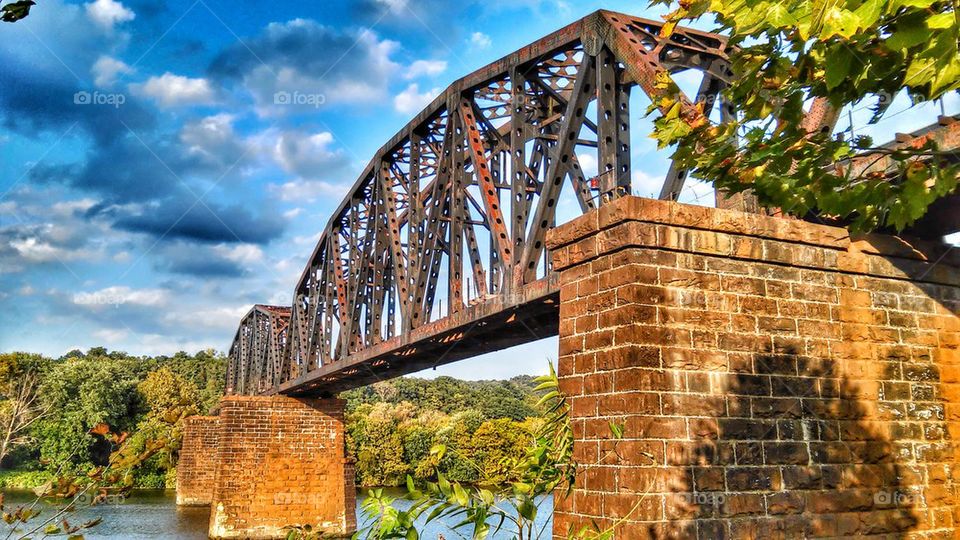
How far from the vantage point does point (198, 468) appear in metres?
55.6

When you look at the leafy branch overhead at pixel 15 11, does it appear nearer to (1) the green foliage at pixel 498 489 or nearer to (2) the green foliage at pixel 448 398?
(1) the green foliage at pixel 498 489

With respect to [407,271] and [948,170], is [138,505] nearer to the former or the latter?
[407,271]

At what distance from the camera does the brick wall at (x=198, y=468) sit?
55.2 metres

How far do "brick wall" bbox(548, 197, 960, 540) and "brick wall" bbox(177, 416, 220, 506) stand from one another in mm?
51824

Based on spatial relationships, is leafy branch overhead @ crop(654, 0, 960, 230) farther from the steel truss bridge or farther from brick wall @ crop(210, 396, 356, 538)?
brick wall @ crop(210, 396, 356, 538)

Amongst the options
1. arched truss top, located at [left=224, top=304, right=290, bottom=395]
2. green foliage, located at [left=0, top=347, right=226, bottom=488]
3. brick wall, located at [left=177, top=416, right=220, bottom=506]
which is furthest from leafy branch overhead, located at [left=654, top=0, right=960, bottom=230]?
green foliage, located at [left=0, top=347, right=226, bottom=488]

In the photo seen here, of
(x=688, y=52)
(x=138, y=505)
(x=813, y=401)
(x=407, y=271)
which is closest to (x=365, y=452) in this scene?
(x=138, y=505)

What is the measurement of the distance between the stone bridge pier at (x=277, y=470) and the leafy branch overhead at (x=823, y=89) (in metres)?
31.1

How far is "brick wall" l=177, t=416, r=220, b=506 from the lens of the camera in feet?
181

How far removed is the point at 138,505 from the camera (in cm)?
5684

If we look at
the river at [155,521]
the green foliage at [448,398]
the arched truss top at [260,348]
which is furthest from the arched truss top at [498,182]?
the green foliage at [448,398]

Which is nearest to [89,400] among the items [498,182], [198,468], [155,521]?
[198,468]

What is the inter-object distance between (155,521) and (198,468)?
9655 mm

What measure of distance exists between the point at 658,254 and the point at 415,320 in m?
15.1
